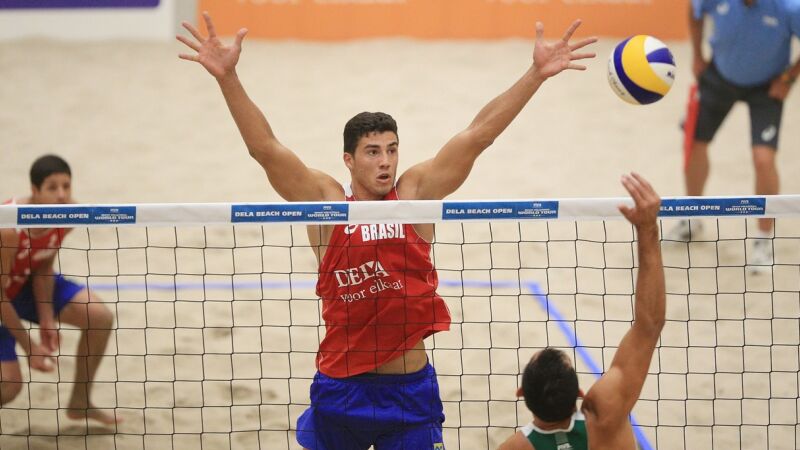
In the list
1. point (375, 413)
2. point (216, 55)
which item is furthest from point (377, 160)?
point (375, 413)

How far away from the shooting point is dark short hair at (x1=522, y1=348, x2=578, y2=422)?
11.0 ft

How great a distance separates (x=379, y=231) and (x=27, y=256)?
7.30 feet

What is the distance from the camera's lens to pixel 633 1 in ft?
40.9

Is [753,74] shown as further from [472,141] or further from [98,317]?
[98,317]

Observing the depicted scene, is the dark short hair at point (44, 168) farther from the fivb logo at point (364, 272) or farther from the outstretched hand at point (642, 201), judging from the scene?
the outstretched hand at point (642, 201)

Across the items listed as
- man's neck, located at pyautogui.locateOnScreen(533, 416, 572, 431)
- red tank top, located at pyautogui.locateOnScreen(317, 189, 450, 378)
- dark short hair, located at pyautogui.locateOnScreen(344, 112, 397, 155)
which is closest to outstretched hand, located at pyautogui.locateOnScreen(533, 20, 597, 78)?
dark short hair, located at pyautogui.locateOnScreen(344, 112, 397, 155)

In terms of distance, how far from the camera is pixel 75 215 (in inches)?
170

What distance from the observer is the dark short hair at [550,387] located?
3.34 metres

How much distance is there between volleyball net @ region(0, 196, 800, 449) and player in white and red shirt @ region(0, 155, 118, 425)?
153 mm

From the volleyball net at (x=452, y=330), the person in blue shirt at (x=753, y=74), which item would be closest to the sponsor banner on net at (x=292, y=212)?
the volleyball net at (x=452, y=330)

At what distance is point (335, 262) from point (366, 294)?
0.18 meters

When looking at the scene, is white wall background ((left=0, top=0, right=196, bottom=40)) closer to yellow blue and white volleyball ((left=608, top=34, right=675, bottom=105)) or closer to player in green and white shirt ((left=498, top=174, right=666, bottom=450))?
yellow blue and white volleyball ((left=608, top=34, right=675, bottom=105))

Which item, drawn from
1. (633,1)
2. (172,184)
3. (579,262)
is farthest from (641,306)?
(633,1)

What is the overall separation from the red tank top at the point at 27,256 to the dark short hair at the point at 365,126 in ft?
6.50
